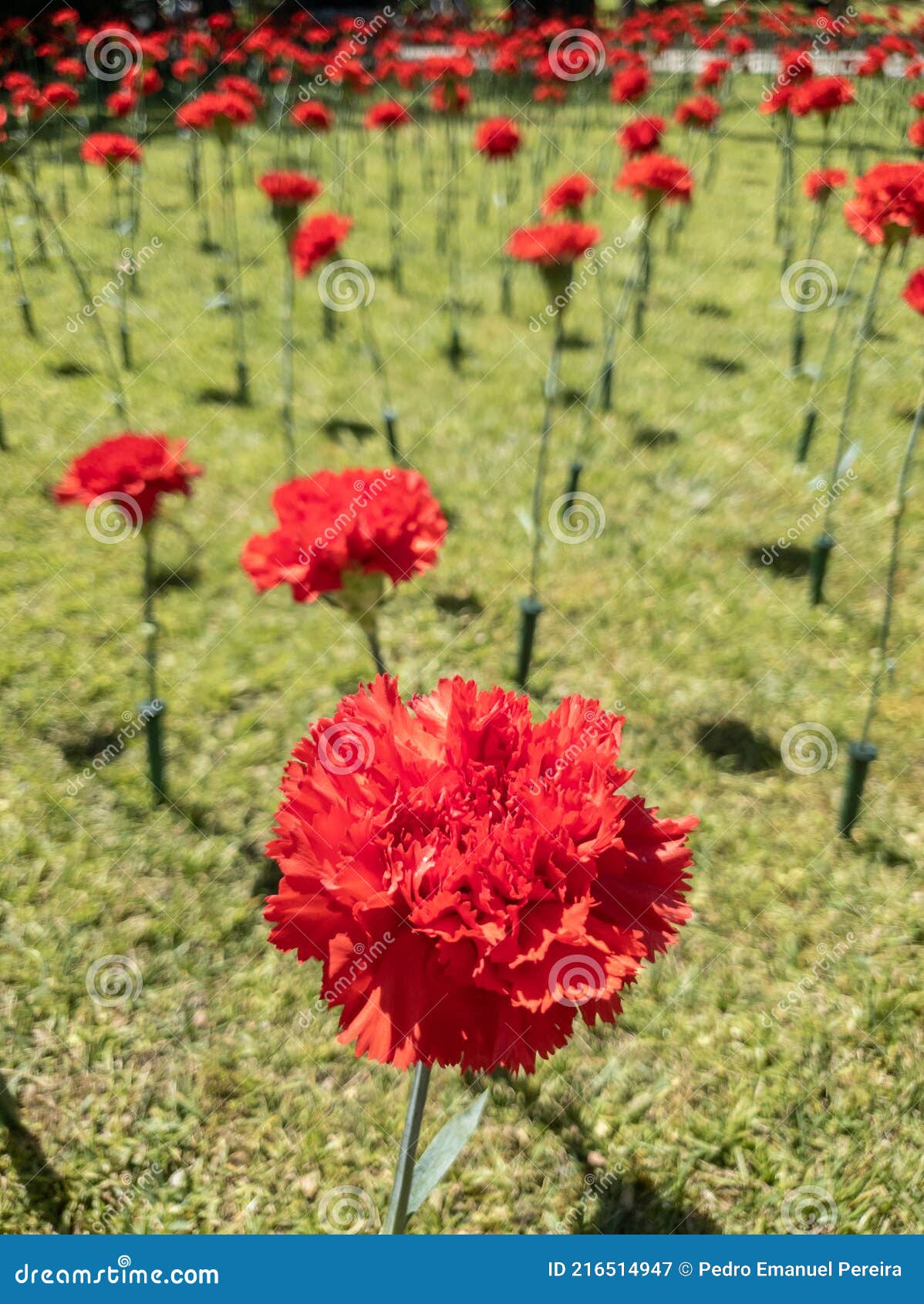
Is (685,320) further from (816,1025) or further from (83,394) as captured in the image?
(816,1025)

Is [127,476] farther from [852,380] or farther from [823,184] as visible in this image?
[823,184]

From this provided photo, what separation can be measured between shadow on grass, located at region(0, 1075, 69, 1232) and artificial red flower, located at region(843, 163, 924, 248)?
291 cm

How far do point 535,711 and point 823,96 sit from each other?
3.10 m

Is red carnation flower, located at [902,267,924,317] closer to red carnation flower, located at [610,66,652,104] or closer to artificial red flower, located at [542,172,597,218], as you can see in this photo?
artificial red flower, located at [542,172,597,218]

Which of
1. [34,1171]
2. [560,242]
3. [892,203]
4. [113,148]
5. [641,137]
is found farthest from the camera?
[113,148]

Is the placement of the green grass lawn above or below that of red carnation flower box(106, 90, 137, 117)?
below

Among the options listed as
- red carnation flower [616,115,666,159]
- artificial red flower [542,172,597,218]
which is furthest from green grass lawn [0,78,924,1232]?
red carnation flower [616,115,666,159]

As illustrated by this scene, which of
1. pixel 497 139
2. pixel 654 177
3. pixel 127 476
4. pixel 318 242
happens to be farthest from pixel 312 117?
pixel 127 476

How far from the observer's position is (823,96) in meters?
3.92

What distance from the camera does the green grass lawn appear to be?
6.01 feet

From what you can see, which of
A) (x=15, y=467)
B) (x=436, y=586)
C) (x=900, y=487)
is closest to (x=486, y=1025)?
(x=900, y=487)

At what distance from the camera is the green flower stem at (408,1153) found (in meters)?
1.10

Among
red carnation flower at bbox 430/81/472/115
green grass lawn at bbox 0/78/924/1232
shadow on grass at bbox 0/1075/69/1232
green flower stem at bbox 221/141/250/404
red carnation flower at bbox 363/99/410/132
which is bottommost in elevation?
→ shadow on grass at bbox 0/1075/69/1232

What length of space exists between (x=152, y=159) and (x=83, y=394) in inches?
241
